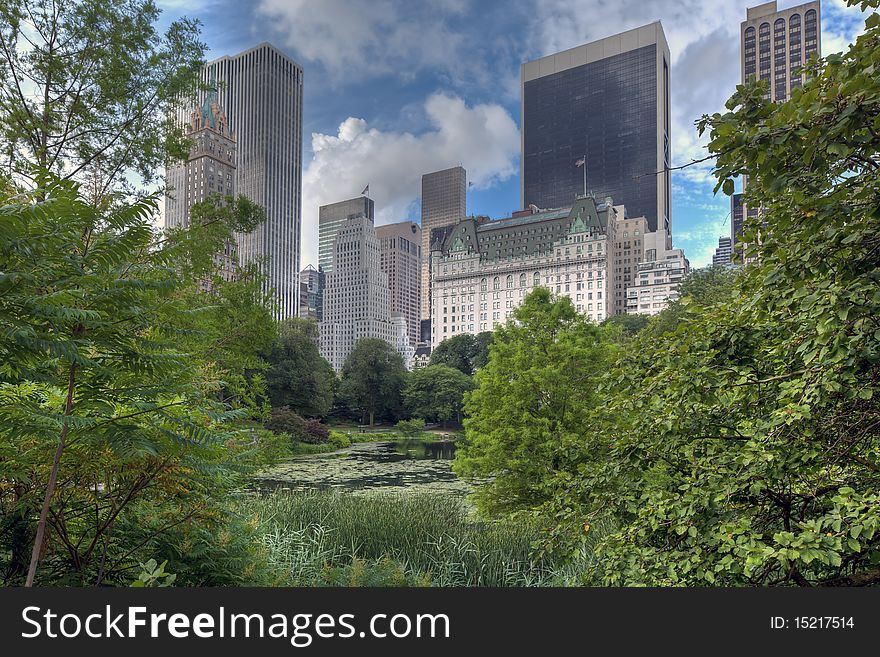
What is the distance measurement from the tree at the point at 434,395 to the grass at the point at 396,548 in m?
42.2

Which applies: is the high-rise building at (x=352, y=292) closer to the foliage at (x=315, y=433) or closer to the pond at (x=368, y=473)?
the foliage at (x=315, y=433)

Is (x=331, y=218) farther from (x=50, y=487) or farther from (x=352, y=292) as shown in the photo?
(x=50, y=487)

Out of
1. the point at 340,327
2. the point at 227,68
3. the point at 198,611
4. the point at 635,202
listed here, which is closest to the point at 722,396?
the point at 198,611

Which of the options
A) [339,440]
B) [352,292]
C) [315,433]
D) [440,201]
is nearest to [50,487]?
[315,433]

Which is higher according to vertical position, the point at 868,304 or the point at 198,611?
the point at 868,304

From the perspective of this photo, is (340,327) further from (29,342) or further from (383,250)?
(29,342)

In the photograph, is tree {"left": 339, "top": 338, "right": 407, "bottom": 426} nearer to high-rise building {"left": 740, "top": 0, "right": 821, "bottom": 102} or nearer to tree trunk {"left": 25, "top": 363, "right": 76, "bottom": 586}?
high-rise building {"left": 740, "top": 0, "right": 821, "bottom": 102}

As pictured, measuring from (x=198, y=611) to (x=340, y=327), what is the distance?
114m

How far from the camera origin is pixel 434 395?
5281cm

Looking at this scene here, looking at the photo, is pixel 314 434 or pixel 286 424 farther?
pixel 314 434

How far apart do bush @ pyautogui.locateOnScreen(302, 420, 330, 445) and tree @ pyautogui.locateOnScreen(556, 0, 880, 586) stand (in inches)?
1243

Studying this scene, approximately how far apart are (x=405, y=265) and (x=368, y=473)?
466ft

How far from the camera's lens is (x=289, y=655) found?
98.4 inches

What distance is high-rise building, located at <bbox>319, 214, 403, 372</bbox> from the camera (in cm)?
10994
